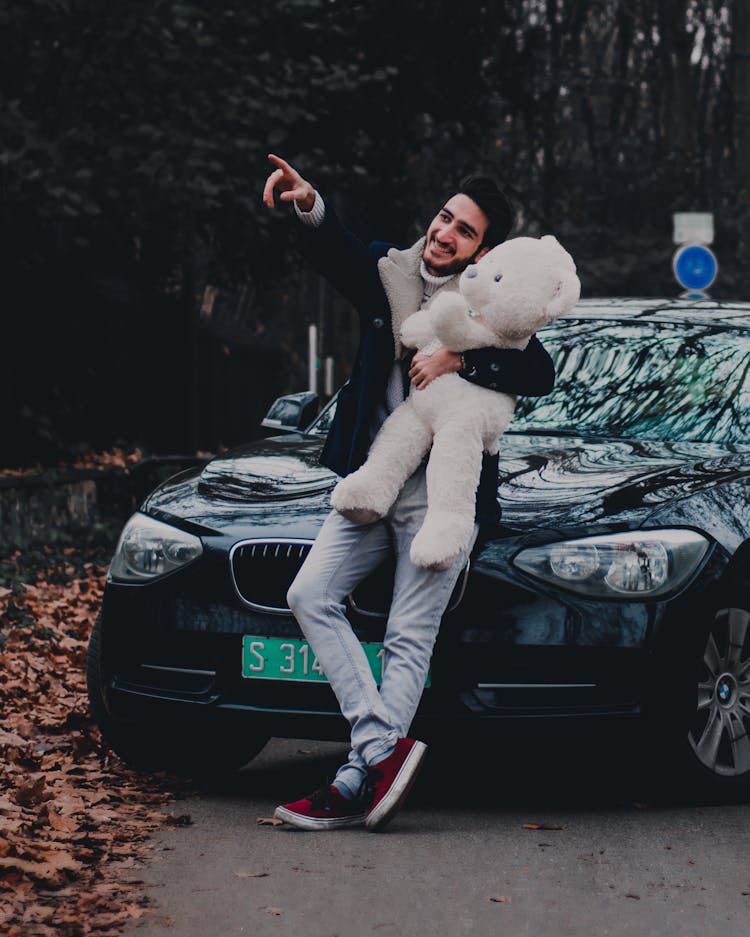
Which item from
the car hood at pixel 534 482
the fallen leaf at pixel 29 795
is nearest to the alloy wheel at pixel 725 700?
the car hood at pixel 534 482

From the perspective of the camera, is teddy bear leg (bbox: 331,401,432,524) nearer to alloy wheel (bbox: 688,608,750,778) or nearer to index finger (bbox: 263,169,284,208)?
index finger (bbox: 263,169,284,208)

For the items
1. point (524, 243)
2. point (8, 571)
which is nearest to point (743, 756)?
point (524, 243)

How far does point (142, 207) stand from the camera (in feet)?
50.9

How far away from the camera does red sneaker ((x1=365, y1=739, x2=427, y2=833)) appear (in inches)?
213

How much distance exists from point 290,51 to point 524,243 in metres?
12.0

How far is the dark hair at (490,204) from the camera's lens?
5.71 meters

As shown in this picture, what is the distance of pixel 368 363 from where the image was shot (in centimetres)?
569

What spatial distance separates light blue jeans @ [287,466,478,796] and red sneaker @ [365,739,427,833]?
0.10 ft

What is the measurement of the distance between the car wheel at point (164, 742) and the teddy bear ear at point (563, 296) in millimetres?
1641

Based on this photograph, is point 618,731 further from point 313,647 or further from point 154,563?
point 154,563

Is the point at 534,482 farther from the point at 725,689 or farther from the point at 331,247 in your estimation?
the point at 331,247

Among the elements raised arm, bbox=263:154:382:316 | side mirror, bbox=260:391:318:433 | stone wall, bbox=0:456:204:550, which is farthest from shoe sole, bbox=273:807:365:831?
stone wall, bbox=0:456:204:550

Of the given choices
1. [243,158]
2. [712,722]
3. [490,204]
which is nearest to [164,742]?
[712,722]

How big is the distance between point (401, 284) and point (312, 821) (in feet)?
5.14
